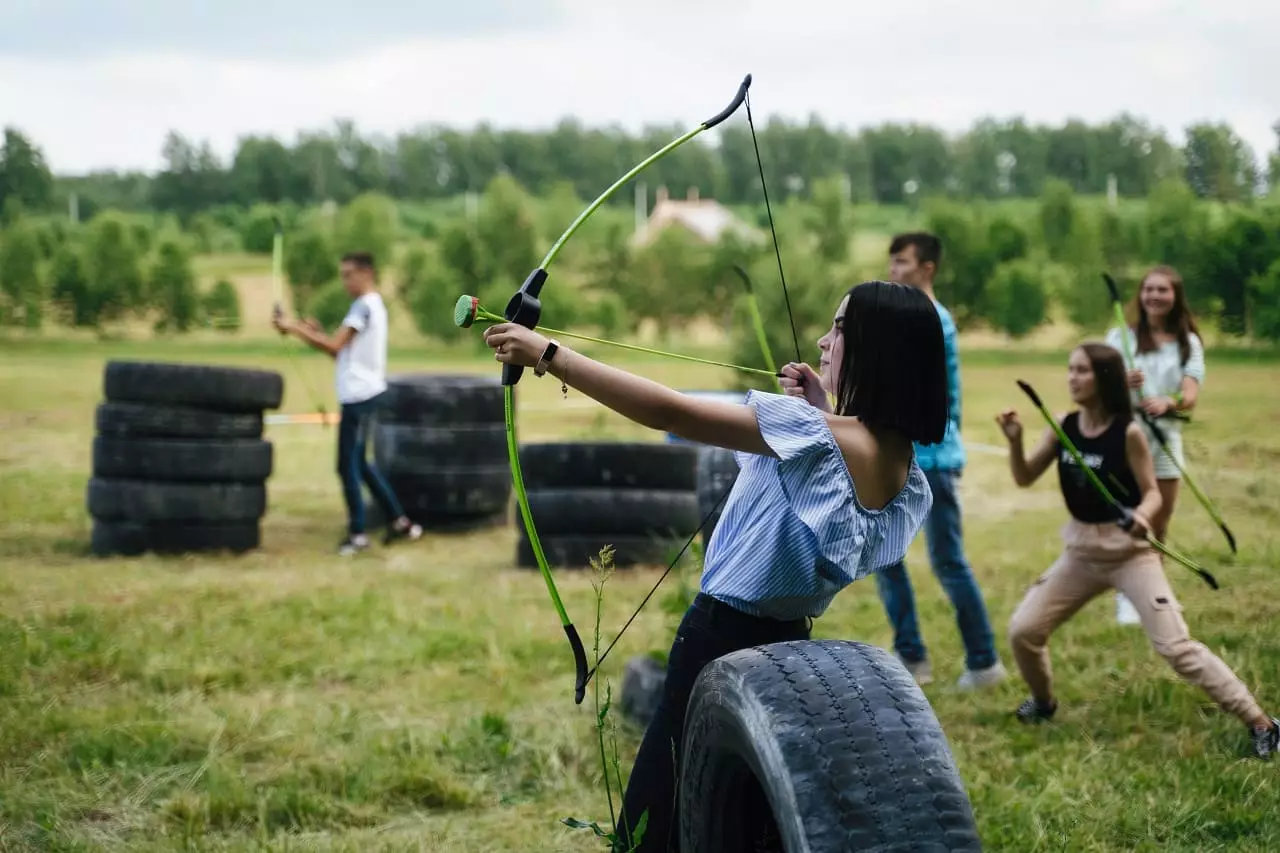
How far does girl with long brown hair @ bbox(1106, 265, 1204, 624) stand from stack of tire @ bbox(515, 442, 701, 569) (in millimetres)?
2255

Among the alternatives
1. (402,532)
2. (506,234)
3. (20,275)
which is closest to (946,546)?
(402,532)

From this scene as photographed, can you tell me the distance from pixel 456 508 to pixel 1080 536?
464 centimetres

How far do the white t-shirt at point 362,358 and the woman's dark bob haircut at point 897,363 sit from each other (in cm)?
536

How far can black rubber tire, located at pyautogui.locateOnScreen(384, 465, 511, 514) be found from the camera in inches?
317

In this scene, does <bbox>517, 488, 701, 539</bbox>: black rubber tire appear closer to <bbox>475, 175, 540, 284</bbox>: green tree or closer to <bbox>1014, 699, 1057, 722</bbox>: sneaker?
<bbox>1014, 699, 1057, 722</bbox>: sneaker

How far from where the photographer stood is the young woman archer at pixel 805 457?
2.26m

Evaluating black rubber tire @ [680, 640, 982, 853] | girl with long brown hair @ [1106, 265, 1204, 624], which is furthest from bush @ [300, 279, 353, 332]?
black rubber tire @ [680, 640, 982, 853]

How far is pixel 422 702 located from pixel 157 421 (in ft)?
10.6

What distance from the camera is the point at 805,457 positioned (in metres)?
2.29

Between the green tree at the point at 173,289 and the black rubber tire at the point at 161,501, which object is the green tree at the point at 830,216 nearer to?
the green tree at the point at 173,289

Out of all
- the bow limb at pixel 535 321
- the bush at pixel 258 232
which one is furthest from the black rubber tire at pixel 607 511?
the bush at pixel 258 232

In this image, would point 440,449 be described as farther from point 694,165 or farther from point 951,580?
point 694,165

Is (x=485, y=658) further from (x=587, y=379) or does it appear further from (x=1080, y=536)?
(x=587, y=379)

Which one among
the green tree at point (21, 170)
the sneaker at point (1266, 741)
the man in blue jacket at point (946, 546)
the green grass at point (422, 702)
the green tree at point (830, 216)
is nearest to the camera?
the green grass at point (422, 702)
